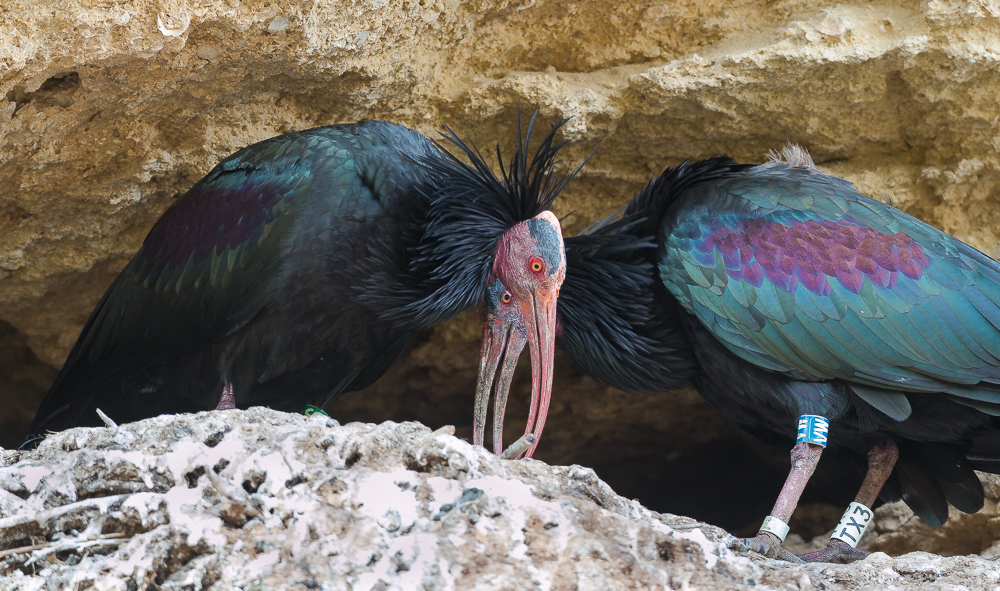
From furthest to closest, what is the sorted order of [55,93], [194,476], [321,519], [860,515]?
[860,515] < [55,93] < [194,476] < [321,519]

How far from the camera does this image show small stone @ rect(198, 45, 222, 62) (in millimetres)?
3648

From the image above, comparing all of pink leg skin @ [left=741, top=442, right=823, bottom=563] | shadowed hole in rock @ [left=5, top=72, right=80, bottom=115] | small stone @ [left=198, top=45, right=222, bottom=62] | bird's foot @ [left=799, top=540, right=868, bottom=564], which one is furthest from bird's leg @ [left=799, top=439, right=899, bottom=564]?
shadowed hole in rock @ [left=5, top=72, right=80, bottom=115]

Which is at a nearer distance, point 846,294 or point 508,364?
point 846,294

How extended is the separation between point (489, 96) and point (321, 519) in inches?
92.4

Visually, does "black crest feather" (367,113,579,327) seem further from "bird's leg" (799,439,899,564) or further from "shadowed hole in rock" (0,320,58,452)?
"shadowed hole in rock" (0,320,58,452)

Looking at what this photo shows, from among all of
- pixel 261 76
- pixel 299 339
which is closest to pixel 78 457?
pixel 299 339

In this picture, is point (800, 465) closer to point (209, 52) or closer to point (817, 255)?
point (817, 255)

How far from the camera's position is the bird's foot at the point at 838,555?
3689 mm

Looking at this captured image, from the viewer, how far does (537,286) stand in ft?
13.0

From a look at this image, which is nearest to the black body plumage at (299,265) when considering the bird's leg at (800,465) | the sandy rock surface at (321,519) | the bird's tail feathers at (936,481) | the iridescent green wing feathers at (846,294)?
the iridescent green wing feathers at (846,294)

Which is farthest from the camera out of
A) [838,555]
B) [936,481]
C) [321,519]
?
[936,481]

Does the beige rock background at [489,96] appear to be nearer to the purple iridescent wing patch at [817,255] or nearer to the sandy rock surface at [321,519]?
the purple iridescent wing patch at [817,255]

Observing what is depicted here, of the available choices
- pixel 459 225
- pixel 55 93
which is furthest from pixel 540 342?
pixel 55 93

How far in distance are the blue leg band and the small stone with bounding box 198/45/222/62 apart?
2432 mm
